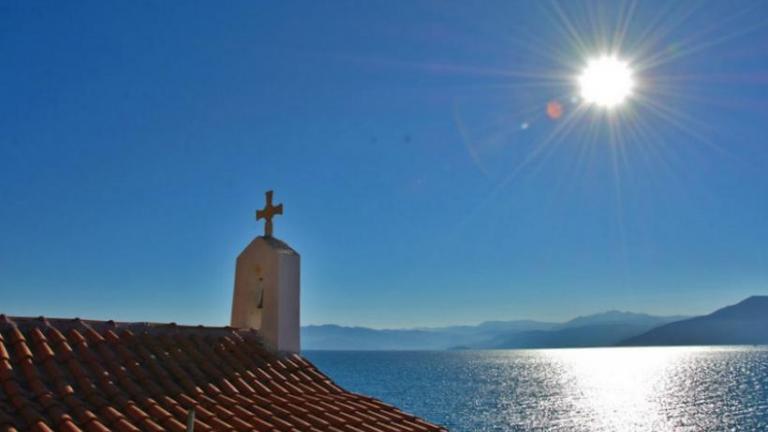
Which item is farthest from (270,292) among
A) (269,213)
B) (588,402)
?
(588,402)

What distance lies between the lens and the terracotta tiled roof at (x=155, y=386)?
5.21 metres

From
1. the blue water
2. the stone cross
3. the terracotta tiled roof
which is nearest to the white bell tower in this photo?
the stone cross

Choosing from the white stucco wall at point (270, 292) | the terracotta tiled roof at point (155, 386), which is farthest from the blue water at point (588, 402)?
the terracotta tiled roof at point (155, 386)

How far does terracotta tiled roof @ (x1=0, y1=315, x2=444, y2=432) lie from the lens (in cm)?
521

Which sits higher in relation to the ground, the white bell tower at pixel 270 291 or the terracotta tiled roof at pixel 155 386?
the white bell tower at pixel 270 291

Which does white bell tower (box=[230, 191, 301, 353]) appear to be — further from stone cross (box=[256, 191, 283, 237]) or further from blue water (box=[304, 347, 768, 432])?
blue water (box=[304, 347, 768, 432])

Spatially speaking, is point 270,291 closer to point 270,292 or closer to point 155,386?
point 270,292

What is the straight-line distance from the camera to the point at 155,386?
6148 millimetres

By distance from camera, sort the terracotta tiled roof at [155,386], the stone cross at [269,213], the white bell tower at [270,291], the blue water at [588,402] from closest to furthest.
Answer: the terracotta tiled roof at [155,386], the white bell tower at [270,291], the stone cross at [269,213], the blue water at [588,402]

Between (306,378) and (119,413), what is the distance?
299 cm

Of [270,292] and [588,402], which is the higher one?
[270,292]

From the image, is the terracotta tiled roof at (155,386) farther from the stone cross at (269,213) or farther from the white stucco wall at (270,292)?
the stone cross at (269,213)

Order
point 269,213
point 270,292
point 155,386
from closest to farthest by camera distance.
Answer: point 155,386 → point 270,292 → point 269,213

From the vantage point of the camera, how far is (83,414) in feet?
16.8
